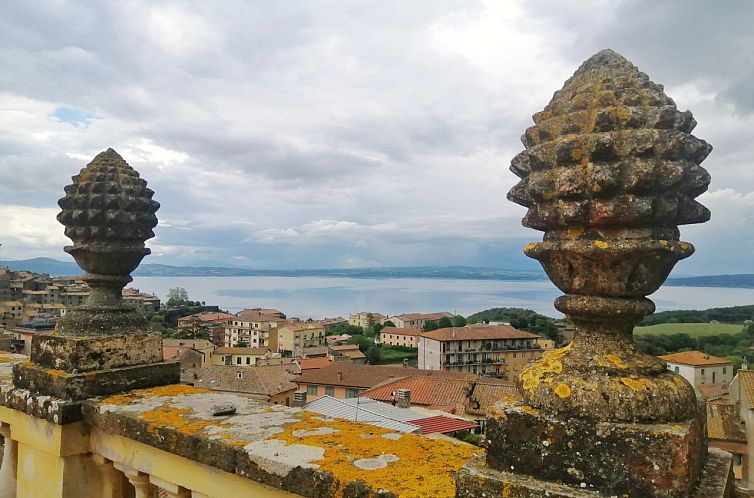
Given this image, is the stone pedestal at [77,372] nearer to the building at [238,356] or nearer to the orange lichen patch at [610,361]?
the orange lichen patch at [610,361]

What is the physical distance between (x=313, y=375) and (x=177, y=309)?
6840 centimetres

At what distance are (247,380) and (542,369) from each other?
4105cm

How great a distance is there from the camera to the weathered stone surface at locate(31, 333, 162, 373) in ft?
11.5

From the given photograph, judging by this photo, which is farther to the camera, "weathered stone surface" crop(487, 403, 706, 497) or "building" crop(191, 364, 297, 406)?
"building" crop(191, 364, 297, 406)

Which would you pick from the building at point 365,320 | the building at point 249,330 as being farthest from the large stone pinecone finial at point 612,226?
the building at point 365,320

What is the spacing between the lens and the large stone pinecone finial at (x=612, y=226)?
6.02 ft

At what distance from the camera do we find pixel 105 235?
3.71 metres

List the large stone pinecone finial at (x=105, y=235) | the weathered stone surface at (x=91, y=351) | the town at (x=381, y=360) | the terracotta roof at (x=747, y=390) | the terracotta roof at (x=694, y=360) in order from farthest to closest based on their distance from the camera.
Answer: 1. the terracotta roof at (x=694, y=360)
2. the town at (x=381, y=360)
3. the terracotta roof at (x=747, y=390)
4. the large stone pinecone finial at (x=105, y=235)
5. the weathered stone surface at (x=91, y=351)

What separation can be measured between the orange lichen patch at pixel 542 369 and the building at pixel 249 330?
87.2 meters

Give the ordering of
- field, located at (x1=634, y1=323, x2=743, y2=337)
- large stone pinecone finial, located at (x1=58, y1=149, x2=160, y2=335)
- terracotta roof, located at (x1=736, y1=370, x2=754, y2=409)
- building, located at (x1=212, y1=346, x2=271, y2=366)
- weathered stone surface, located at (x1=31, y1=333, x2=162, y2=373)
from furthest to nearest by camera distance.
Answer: field, located at (x1=634, y1=323, x2=743, y2=337) → building, located at (x1=212, y1=346, x2=271, y2=366) → terracotta roof, located at (x1=736, y1=370, x2=754, y2=409) → large stone pinecone finial, located at (x1=58, y1=149, x2=160, y2=335) → weathered stone surface, located at (x1=31, y1=333, x2=162, y2=373)

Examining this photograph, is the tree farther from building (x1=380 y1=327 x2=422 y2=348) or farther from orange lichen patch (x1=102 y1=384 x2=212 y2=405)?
orange lichen patch (x1=102 y1=384 x2=212 y2=405)

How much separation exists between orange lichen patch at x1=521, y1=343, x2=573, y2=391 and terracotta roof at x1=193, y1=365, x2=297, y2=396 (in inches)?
1490

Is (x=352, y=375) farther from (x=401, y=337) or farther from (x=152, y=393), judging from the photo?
(x=152, y=393)

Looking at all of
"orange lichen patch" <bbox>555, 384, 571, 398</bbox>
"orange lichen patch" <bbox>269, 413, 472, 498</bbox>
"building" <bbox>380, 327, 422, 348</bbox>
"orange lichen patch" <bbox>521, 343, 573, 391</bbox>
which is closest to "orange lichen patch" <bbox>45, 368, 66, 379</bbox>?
"orange lichen patch" <bbox>269, 413, 472, 498</bbox>
